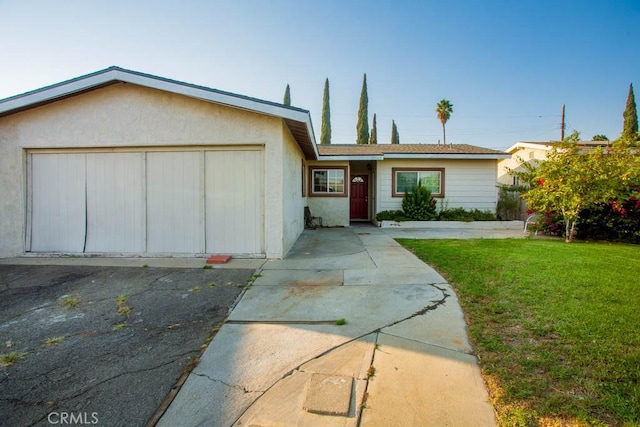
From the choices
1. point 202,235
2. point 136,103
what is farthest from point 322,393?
point 136,103

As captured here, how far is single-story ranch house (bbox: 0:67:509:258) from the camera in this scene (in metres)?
6.14

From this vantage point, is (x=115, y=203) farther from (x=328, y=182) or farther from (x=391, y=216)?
(x=391, y=216)

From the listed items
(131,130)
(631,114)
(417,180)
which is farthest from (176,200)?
(631,114)

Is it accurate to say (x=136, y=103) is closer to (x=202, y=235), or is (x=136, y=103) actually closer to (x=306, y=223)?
(x=202, y=235)

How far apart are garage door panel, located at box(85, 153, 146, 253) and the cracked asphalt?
1.36 meters

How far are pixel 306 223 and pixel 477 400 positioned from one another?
32.6 feet

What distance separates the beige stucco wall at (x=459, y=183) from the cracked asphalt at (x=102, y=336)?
8.91 m

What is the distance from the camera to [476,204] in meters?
12.7

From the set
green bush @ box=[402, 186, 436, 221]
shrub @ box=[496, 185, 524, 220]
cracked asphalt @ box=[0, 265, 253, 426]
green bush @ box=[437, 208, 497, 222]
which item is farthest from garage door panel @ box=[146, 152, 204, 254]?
shrub @ box=[496, 185, 524, 220]

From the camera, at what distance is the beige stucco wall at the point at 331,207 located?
12273 mm

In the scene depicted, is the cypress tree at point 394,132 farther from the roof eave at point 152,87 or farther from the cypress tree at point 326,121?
the roof eave at point 152,87

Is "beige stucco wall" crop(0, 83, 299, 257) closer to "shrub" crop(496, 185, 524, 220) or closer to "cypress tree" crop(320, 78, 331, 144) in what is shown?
"shrub" crop(496, 185, 524, 220)

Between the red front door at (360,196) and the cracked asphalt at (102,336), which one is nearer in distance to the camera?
the cracked asphalt at (102,336)

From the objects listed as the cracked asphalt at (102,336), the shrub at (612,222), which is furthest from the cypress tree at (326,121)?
the cracked asphalt at (102,336)
